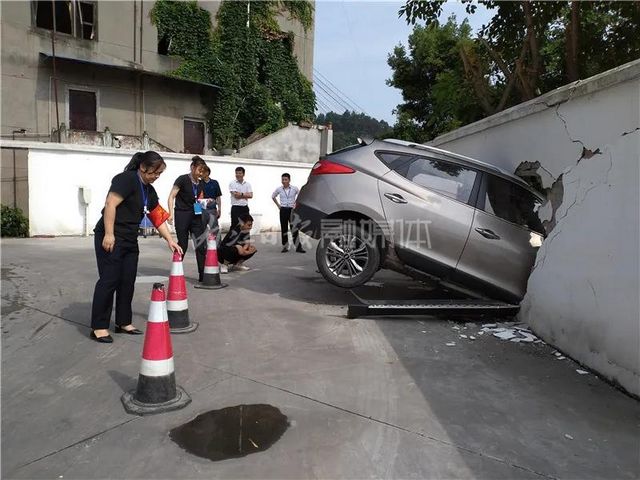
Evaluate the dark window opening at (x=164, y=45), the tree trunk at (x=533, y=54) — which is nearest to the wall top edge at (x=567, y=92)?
the tree trunk at (x=533, y=54)

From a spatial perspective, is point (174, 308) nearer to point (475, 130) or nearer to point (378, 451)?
point (378, 451)

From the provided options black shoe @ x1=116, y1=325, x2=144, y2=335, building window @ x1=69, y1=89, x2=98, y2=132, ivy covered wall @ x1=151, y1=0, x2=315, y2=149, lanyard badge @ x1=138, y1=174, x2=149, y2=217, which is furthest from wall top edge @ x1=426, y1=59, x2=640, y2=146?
building window @ x1=69, y1=89, x2=98, y2=132

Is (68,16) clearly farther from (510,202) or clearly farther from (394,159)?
(510,202)

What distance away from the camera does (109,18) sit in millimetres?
18328

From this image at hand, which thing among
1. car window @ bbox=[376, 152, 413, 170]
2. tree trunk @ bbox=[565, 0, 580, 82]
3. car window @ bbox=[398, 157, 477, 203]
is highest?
tree trunk @ bbox=[565, 0, 580, 82]

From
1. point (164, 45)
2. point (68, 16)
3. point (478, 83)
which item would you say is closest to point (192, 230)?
point (478, 83)

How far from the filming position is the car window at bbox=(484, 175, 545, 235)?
5.00m

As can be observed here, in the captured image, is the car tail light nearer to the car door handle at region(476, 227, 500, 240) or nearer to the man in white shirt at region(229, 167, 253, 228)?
the car door handle at region(476, 227, 500, 240)

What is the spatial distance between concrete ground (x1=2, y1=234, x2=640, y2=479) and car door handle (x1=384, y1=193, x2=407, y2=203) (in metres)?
1.29

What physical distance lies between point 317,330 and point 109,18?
18.5m

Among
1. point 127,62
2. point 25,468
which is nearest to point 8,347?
point 25,468

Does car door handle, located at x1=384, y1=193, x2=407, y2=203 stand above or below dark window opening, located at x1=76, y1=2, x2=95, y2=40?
below

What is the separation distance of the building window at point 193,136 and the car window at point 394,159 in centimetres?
1723

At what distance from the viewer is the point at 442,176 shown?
5.18 meters
